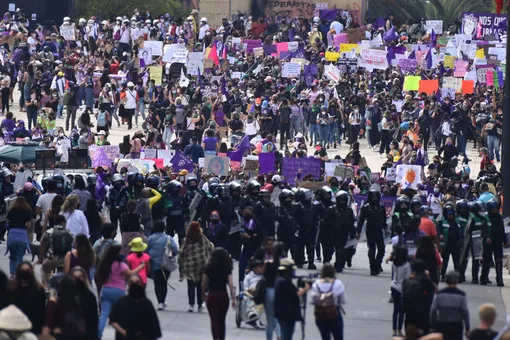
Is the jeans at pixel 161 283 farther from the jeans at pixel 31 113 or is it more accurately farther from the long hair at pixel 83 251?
the jeans at pixel 31 113

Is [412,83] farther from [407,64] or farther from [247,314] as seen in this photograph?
[247,314]

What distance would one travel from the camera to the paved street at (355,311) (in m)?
18.4

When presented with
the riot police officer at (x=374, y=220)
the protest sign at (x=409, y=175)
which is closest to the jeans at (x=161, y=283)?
the riot police officer at (x=374, y=220)

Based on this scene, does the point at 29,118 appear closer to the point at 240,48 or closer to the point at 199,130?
the point at 199,130

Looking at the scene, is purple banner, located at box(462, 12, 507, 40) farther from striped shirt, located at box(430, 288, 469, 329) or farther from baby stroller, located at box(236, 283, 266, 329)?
striped shirt, located at box(430, 288, 469, 329)

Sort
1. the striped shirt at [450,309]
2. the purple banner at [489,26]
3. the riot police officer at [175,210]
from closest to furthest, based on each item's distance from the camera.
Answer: the striped shirt at [450,309] < the riot police officer at [175,210] < the purple banner at [489,26]

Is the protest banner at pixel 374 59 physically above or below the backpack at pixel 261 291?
above

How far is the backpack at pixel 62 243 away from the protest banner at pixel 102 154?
11.5m

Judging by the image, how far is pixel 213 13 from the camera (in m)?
57.5

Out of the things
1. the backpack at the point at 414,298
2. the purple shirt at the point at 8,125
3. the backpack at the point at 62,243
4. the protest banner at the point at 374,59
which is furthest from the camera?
the protest banner at the point at 374,59

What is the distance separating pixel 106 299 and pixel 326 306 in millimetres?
2316

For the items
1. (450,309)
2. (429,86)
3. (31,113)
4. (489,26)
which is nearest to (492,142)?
(429,86)

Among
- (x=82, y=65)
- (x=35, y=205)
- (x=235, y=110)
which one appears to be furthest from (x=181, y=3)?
(x=35, y=205)

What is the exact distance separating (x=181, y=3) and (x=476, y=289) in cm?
4331
